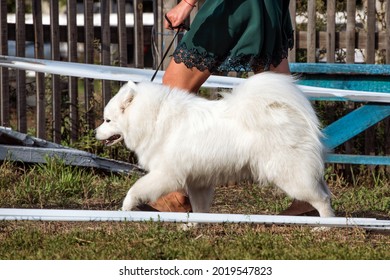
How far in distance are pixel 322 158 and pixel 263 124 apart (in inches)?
17.3

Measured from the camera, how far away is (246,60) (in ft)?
18.0

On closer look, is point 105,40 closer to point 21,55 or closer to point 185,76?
point 21,55

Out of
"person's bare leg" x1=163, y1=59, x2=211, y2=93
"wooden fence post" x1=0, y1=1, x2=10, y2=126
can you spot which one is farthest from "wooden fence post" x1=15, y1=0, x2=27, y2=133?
"person's bare leg" x1=163, y1=59, x2=211, y2=93

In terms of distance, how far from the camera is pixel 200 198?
220 inches

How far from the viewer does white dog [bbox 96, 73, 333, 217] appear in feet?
17.0

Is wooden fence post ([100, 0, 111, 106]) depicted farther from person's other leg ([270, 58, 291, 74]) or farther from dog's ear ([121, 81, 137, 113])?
person's other leg ([270, 58, 291, 74])

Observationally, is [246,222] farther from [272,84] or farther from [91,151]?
[91,151]

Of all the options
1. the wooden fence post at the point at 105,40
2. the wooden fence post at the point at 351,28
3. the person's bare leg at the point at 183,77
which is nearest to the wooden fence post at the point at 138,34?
the wooden fence post at the point at 105,40

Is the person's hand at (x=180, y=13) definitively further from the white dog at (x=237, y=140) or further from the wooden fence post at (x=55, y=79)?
the wooden fence post at (x=55, y=79)

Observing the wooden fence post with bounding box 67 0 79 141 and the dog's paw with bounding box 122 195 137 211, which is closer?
the dog's paw with bounding box 122 195 137 211

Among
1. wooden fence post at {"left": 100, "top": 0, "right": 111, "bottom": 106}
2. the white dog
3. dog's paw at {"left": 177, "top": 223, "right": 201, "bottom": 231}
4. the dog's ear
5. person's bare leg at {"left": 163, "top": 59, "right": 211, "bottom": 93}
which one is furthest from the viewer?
wooden fence post at {"left": 100, "top": 0, "right": 111, "bottom": 106}

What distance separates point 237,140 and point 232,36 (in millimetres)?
715

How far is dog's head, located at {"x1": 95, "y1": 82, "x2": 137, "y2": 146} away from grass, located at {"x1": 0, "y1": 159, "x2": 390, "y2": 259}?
1.87 ft

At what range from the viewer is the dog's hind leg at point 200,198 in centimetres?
557
